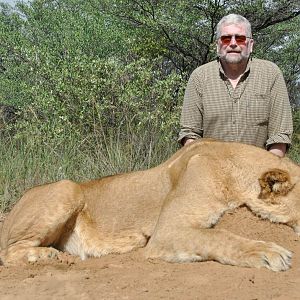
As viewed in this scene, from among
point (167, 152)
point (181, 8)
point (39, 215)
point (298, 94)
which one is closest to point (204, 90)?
point (39, 215)

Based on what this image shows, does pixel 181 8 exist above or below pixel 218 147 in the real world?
above

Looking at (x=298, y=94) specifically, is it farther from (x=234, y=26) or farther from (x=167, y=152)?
(x=234, y=26)

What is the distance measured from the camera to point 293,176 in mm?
4512

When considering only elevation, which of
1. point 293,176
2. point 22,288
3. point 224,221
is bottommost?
point 22,288

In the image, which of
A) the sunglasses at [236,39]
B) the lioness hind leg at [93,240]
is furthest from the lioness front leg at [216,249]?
the sunglasses at [236,39]

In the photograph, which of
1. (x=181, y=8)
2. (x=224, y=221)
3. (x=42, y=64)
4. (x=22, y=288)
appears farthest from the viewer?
(x=181, y=8)

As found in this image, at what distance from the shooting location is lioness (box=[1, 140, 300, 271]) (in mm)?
4270

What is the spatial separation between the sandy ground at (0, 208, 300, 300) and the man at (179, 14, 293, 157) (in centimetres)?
165

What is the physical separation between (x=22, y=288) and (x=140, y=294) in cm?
74

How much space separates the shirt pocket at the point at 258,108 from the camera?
601 cm

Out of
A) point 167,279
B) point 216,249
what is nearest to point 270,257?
point 216,249

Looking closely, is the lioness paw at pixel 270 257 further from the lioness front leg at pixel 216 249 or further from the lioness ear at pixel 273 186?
the lioness ear at pixel 273 186

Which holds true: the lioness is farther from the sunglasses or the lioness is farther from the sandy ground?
the sunglasses

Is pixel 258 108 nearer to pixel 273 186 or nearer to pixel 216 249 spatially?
pixel 273 186
